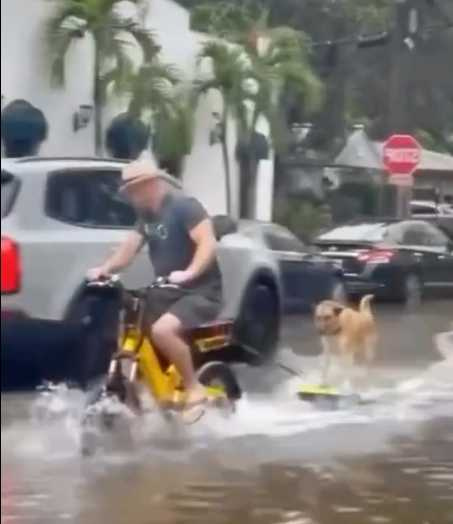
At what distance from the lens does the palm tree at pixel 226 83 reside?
25.6m

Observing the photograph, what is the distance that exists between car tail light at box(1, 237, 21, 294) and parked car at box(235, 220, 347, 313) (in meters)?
11.1

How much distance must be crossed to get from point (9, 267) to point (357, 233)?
17682 millimetres

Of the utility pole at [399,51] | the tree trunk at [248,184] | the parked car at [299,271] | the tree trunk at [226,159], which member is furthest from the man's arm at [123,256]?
the utility pole at [399,51]

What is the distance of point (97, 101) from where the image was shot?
22.6 m

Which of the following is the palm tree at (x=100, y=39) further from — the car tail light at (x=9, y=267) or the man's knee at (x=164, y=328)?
the car tail light at (x=9, y=267)

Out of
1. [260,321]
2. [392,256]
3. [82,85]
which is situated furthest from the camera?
[82,85]

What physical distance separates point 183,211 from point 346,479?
153cm

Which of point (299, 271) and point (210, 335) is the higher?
point (210, 335)

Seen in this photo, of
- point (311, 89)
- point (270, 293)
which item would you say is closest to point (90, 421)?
point (270, 293)

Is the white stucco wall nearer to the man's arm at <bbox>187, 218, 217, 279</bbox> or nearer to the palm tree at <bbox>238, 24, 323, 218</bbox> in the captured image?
the palm tree at <bbox>238, 24, 323, 218</bbox>

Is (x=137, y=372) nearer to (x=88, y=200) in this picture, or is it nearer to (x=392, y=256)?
(x=88, y=200)

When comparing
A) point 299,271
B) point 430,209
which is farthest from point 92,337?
point 430,209

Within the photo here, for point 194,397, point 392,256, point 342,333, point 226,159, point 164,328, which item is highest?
point 164,328

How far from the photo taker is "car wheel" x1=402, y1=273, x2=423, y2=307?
22.1 m
